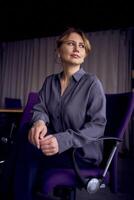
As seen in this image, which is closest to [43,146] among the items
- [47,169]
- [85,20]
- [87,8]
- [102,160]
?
[47,169]

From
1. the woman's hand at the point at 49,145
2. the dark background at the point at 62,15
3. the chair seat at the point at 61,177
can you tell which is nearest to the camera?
the woman's hand at the point at 49,145

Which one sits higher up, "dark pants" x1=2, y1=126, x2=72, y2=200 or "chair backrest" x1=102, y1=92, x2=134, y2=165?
"chair backrest" x1=102, y1=92, x2=134, y2=165

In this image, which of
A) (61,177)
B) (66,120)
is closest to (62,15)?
(66,120)

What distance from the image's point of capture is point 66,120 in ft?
4.72

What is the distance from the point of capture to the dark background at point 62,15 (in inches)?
230

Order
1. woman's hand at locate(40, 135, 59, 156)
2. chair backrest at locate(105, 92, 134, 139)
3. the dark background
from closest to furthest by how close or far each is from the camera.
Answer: woman's hand at locate(40, 135, 59, 156), chair backrest at locate(105, 92, 134, 139), the dark background

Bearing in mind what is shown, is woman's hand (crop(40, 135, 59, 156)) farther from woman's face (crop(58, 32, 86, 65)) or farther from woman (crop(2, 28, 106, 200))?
woman's face (crop(58, 32, 86, 65))

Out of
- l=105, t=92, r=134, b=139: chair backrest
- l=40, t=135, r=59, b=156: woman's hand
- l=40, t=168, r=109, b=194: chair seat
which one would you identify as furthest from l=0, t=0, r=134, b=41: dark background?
l=40, t=135, r=59, b=156: woman's hand

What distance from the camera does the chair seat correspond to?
4.53ft

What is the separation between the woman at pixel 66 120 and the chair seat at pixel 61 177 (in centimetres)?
3

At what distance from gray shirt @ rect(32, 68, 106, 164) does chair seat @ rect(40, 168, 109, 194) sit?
62 mm

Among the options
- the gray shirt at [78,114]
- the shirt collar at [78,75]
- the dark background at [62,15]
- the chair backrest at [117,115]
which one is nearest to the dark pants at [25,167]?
the gray shirt at [78,114]

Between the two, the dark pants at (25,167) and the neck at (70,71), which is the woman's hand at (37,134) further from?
the neck at (70,71)

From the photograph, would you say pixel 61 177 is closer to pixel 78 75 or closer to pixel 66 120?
pixel 66 120
